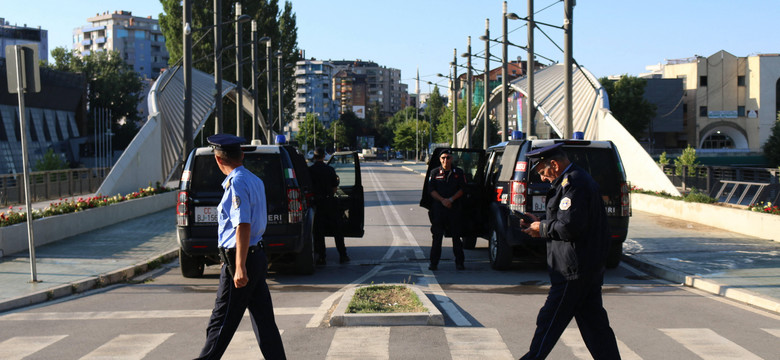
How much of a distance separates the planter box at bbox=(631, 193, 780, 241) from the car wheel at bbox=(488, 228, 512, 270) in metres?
6.53

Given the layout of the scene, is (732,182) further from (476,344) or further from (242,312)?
(242,312)

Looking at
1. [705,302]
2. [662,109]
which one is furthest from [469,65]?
[662,109]

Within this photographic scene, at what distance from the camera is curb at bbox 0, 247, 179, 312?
874 centimetres

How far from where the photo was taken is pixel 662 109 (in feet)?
333

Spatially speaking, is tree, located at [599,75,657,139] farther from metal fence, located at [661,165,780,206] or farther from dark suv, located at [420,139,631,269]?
dark suv, located at [420,139,631,269]

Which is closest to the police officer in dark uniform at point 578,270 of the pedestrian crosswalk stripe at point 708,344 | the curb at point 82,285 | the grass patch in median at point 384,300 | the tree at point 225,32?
the pedestrian crosswalk stripe at point 708,344

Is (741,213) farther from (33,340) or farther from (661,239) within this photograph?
(33,340)

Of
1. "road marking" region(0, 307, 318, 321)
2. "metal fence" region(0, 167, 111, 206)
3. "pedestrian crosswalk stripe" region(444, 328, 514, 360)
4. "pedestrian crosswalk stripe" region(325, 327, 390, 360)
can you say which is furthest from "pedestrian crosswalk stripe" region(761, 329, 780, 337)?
"metal fence" region(0, 167, 111, 206)

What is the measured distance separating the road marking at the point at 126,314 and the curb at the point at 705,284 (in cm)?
503

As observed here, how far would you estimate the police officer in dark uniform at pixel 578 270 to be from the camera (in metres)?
5.29

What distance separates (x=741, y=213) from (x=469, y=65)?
3312 cm

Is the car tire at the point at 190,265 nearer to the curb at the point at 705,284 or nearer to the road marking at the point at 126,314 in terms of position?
the road marking at the point at 126,314

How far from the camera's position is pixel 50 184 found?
90.3 ft

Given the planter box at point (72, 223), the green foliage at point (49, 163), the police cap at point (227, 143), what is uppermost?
the police cap at point (227, 143)
